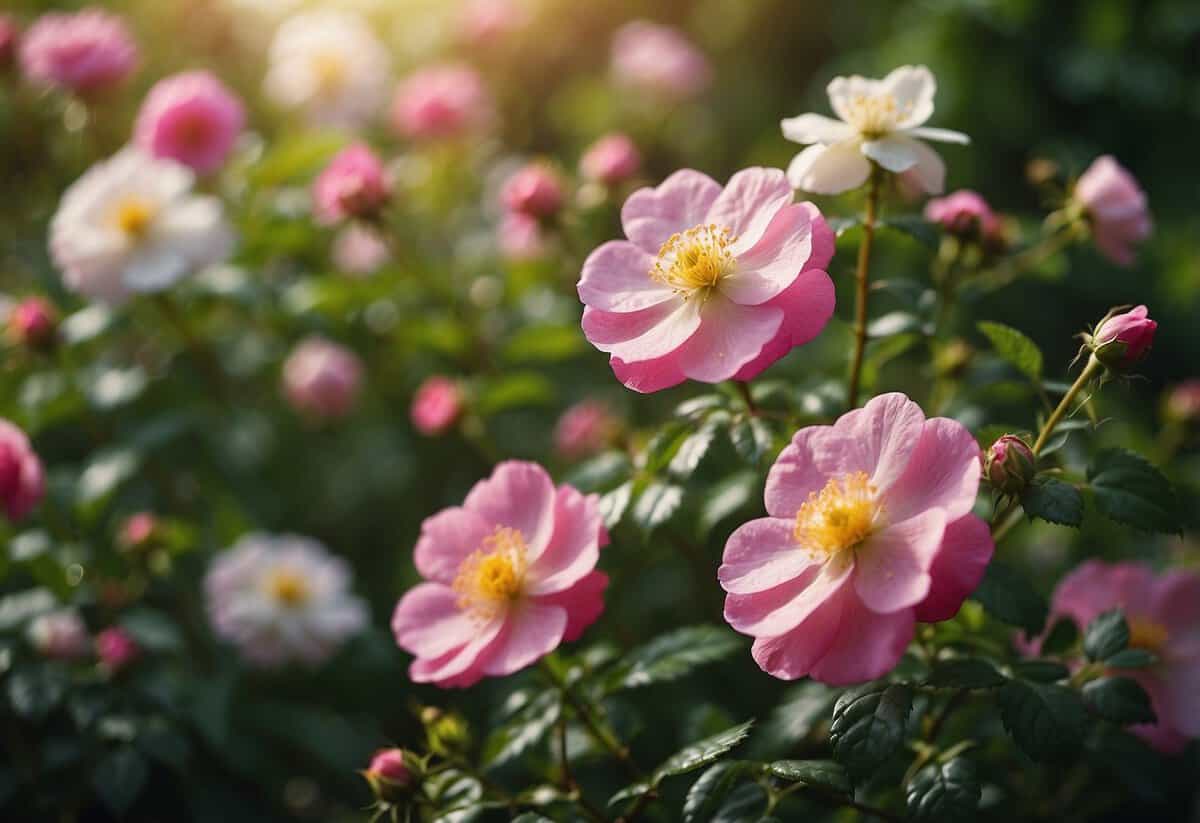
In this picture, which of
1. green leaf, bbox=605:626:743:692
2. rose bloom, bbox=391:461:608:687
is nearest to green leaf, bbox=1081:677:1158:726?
green leaf, bbox=605:626:743:692

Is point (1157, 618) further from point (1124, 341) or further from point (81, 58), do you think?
point (81, 58)

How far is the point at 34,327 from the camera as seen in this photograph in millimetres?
1766

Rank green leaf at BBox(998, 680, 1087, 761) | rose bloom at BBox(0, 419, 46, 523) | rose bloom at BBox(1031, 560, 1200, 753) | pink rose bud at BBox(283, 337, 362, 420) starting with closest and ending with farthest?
green leaf at BBox(998, 680, 1087, 761) → rose bloom at BBox(1031, 560, 1200, 753) → rose bloom at BBox(0, 419, 46, 523) → pink rose bud at BBox(283, 337, 362, 420)

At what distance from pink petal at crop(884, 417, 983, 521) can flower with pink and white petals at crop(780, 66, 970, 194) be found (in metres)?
0.30

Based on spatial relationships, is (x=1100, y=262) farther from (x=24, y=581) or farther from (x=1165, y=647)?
(x=24, y=581)

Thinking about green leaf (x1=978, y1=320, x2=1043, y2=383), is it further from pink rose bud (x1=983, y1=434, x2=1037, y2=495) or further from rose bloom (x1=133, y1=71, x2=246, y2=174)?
rose bloom (x1=133, y1=71, x2=246, y2=174)

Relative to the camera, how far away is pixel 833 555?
0.92 metres

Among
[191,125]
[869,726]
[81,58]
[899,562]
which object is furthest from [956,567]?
[81,58]

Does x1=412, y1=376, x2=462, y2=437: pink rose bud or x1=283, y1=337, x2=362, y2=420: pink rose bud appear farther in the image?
x1=283, y1=337, x2=362, y2=420: pink rose bud

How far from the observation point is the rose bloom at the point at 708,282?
977mm

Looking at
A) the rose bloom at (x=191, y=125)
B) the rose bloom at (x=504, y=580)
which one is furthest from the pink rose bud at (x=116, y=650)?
the rose bloom at (x=191, y=125)

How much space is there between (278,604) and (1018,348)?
128 cm

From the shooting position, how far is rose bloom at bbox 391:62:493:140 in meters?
2.38

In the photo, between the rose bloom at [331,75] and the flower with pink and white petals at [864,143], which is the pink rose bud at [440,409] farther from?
the rose bloom at [331,75]
